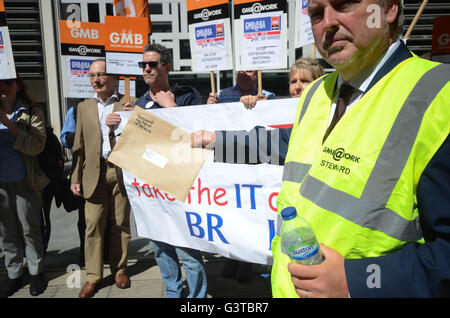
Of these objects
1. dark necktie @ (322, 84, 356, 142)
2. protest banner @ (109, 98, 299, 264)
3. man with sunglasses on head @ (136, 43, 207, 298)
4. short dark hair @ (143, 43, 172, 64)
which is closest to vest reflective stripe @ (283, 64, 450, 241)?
dark necktie @ (322, 84, 356, 142)

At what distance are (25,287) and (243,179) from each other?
2.58 metres

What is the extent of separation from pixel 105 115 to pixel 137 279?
1722mm

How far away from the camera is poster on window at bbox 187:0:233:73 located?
279 centimetres

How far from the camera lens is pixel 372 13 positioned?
1.02m

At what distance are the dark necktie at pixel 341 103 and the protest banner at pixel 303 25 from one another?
192 centimetres

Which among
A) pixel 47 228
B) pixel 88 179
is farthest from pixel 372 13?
pixel 47 228

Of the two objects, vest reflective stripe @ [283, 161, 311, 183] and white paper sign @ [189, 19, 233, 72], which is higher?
white paper sign @ [189, 19, 233, 72]

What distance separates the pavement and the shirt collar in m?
2.51

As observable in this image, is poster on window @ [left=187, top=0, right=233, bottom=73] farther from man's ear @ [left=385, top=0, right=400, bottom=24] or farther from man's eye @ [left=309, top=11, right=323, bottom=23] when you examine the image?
man's ear @ [left=385, top=0, right=400, bottom=24]

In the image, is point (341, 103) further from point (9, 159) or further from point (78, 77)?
point (78, 77)

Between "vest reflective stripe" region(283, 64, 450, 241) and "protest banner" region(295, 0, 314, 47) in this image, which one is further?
"protest banner" region(295, 0, 314, 47)

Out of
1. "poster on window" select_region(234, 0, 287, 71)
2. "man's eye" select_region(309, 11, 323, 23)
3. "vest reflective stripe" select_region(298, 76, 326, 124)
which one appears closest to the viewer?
"man's eye" select_region(309, 11, 323, 23)

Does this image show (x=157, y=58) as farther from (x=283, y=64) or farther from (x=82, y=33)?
(x=82, y=33)

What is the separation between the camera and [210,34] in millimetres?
2869
